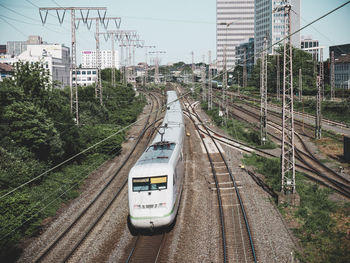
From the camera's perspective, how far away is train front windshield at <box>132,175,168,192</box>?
13711 millimetres

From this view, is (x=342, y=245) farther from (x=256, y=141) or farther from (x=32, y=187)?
(x=256, y=141)

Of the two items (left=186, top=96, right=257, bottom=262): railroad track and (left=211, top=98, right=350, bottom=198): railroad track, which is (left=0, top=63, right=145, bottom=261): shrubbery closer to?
(left=186, top=96, right=257, bottom=262): railroad track

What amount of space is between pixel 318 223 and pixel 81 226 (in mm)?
10995

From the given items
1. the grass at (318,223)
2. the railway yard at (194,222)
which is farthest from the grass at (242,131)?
the grass at (318,223)

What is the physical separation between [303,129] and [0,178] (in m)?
31.9

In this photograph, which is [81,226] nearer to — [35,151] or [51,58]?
[35,151]

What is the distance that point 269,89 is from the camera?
248ft

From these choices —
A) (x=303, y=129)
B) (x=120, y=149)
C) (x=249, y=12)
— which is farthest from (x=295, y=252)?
(x=249, y=12)

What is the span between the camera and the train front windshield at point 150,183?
45.0 ft

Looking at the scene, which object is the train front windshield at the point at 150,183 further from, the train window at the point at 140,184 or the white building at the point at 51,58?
the white building at the point at 51,58

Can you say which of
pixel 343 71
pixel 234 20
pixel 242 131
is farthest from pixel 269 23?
pixel 242 131

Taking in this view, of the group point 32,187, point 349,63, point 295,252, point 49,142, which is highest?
point 349,63

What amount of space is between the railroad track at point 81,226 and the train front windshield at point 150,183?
3.34 metres

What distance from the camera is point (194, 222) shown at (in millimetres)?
15469
